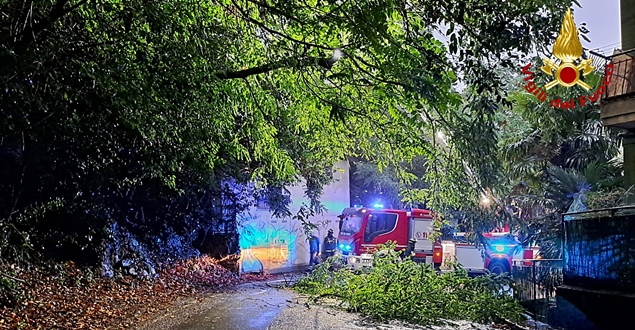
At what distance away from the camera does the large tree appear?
17.1 feet

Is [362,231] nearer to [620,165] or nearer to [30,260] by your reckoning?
Answer: [620,165]

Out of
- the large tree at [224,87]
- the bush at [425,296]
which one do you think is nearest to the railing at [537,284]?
the bush at [425,296]

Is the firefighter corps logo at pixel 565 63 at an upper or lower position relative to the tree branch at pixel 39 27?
lower

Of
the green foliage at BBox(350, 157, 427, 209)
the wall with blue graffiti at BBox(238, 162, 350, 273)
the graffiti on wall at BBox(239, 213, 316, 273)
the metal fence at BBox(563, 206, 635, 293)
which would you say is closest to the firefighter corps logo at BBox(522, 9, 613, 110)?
the metal fence at BBox(563, 206, 635, 293)

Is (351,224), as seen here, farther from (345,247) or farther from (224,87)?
(224,87)

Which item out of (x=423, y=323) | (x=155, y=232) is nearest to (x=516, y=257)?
(x=423, y=323)

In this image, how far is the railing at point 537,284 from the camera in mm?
10297

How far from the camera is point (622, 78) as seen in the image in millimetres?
10289

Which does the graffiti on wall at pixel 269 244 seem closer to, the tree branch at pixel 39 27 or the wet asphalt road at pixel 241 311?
the wet asphalt road at pixel 241 311

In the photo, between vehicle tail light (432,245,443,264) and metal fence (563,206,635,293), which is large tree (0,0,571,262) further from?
vehicle tail light (432,245,443,264)

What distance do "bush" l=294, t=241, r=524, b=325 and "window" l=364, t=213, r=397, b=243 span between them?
8.62 m

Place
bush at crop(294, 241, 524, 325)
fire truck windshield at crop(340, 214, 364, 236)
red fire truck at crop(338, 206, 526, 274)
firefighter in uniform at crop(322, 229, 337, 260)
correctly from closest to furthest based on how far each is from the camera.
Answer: bush at crop(294, 241, 524, 325) → red fire truck at crop(338, 206, 526, 274) → fire truck windshield at crop(340, 214, 364, 236) → firefighter in uniform at crop(322, 229, 337, 260)

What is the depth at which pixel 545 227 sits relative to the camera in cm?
1244

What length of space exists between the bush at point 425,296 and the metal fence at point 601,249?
11.2 ft
